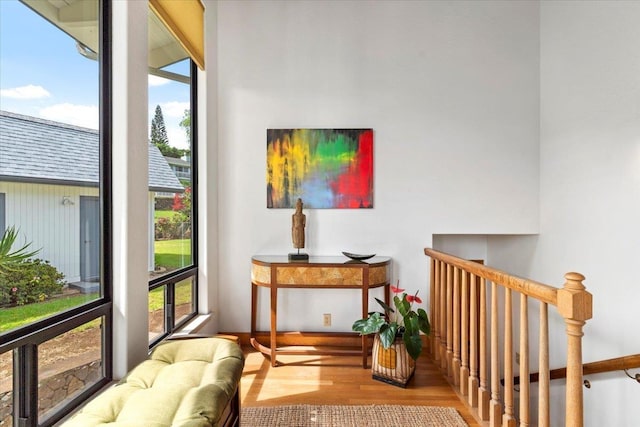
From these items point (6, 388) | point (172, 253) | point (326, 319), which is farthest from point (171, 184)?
point (326, 319)

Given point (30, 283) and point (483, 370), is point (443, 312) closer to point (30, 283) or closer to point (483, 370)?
point (483, 370)

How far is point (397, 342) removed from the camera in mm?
2529

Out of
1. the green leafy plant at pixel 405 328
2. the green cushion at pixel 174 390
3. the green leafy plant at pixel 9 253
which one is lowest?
the green leafy plant at pixel 405 328

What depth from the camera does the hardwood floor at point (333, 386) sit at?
2326 millimetres

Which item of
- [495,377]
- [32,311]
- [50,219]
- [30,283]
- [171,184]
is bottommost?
[495,377]

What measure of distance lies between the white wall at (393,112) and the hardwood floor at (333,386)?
467mm

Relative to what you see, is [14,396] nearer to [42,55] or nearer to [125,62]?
[42,55]

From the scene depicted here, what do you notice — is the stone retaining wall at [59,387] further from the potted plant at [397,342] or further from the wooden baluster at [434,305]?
the wooden baluster at [434,305]

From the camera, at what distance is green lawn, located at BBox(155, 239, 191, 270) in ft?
7.91

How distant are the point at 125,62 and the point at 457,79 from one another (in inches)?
107

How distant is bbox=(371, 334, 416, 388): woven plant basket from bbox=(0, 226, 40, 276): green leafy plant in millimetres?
2142

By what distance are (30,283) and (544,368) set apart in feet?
6.93

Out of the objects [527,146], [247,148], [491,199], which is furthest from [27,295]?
A: [527,146]

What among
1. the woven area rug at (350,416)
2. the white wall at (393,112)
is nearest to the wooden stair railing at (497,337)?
the woven area rug at (350,416)
